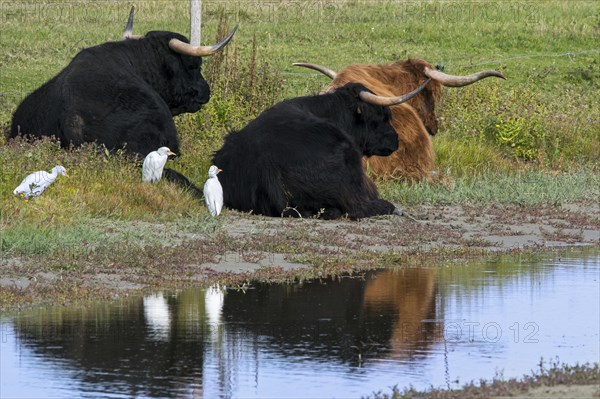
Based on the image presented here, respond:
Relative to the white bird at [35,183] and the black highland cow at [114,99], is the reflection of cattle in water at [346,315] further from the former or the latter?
the black highland cow at [114,99]

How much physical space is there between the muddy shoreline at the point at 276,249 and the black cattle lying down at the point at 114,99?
4.24 feet

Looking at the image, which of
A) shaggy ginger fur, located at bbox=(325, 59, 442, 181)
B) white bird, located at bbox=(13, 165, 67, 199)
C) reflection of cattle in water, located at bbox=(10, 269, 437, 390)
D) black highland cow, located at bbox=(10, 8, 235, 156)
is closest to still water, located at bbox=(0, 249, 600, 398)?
reflection of cattle in water, located at bbox=(10, 269, 437, 390)

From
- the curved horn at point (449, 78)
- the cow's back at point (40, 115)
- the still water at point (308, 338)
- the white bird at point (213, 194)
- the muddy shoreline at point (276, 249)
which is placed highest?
the curved horn at point (449, 78)

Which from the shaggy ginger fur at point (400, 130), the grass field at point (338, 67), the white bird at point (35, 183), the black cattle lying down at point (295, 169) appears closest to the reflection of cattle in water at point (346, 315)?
the grass field at point (338, 67)

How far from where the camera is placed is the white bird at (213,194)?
447 inches

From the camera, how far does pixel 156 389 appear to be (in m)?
6.25

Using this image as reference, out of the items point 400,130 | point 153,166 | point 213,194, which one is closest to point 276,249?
point 213,194

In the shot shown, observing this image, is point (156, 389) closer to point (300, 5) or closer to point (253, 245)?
point (253, 245)

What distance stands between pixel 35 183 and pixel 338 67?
12.6 m

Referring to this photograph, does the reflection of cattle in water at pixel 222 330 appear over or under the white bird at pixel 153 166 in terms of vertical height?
under

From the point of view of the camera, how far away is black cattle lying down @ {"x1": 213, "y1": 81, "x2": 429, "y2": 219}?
11.6 metres

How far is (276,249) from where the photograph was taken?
10164 millimetres

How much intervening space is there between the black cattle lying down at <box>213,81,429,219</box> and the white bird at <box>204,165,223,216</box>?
1.22ft

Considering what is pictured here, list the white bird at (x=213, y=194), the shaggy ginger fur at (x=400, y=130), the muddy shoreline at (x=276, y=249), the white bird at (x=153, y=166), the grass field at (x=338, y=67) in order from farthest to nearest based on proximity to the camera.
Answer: the shaggy ginger fur at (x=400, y=130) < the white bird at (x=153, y=166) < the grass field at (x=338, y=67) < the white bird at (x=213, y=194) < the muddy shoreline at (x=276, y=249)
